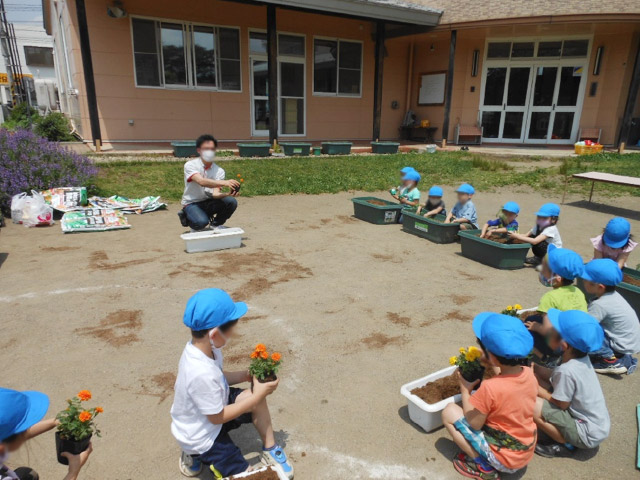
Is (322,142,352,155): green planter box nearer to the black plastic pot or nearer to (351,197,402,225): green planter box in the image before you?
(351,197,402,225): green planter box

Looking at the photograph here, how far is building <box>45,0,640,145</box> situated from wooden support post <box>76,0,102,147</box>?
0.03 meters

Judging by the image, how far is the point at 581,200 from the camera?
9992 millimetres

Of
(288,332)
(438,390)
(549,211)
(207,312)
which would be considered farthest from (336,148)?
(207,312)

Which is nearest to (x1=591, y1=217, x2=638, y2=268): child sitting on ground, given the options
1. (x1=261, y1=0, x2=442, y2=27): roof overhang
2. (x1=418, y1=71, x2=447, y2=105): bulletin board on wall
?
(x1=261, y1=0, x2=442, y2=27): roof overhang

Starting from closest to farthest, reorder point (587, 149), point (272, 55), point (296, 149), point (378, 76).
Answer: point (272, 55) → point (296, 149) → point (587, 149) → point (378, 76)

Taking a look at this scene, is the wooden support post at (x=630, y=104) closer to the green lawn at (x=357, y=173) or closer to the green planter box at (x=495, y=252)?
the green lawn at (x=357, y=173)

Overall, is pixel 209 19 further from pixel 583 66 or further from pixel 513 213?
pixel 583 66

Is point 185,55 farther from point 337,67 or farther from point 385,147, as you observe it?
point 385,147

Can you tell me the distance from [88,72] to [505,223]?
425 inches

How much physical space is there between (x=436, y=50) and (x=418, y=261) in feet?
45.0

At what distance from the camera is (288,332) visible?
13.1 ft

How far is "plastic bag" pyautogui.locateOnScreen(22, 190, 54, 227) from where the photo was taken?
709 cm

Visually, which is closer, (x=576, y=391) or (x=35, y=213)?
(x=576, y=391)

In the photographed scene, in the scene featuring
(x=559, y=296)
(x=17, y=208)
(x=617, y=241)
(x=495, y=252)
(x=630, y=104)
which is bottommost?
(x=495, y=252)
